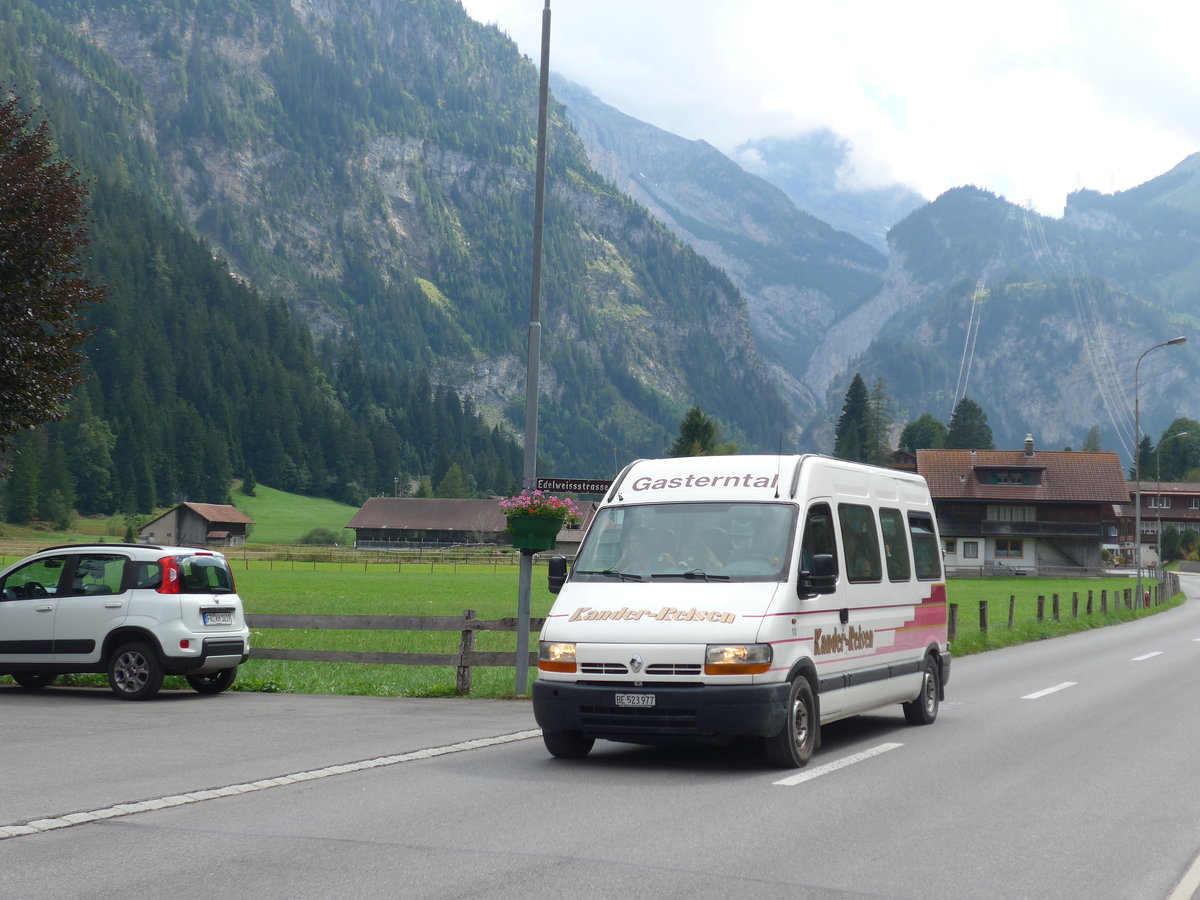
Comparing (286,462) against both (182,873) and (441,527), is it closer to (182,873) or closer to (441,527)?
(441,527)

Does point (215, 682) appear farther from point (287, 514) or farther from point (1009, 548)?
point (287, 514)

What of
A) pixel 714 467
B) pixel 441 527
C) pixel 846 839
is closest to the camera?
pixel 846 839

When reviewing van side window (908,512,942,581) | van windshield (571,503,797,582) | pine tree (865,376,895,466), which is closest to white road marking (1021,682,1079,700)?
van side window (908,512,942,581)

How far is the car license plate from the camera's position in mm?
9984

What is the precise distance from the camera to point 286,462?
180 m

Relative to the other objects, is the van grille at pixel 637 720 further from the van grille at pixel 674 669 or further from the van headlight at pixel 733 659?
the van headlight at pixel 733 659

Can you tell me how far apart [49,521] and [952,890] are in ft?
455

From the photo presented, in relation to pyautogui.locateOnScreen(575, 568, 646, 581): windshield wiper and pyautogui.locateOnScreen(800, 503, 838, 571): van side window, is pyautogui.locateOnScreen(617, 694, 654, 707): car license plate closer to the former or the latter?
pyautogui.locateOnScreen(575, 568, 646, 581): windshield wiper

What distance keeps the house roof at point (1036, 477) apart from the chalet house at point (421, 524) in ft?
188

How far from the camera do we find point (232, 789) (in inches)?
366

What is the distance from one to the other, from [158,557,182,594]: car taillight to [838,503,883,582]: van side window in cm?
849

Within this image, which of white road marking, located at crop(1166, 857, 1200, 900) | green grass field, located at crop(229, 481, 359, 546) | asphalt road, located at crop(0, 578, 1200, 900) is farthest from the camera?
green grass field, located at crop(229, 481, 359, 546)

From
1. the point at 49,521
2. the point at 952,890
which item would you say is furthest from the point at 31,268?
the point at 49,521

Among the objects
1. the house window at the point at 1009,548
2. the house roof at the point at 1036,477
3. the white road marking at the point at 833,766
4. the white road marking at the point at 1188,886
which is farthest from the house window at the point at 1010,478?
the white road marking at the point at 1188,886
